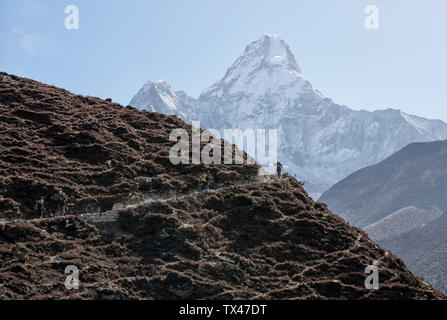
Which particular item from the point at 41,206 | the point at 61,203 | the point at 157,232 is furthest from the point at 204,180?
the point at 41,206

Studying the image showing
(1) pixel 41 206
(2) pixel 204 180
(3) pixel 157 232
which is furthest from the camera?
(2) pixel 204 180

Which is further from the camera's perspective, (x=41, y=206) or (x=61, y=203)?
(x=61, y=203)

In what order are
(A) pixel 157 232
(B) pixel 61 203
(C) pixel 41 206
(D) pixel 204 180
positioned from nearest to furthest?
(C) pixel 41 206, (A) pixel 157 232, (B) pixel 61 203, (D) pixel 204 180

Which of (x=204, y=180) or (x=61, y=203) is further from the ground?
(x=204, y=180)

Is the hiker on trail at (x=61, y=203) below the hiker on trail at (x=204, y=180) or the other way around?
below

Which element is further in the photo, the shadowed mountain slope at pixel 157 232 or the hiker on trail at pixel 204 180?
the hiker on trail at pixel 204 180

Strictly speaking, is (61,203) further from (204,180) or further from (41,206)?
(204,180)

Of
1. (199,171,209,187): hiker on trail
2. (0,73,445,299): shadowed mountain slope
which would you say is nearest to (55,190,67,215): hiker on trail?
(0,73,445,299): shadowed mountain slope

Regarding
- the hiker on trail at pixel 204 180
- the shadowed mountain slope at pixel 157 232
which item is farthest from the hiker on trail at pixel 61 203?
the hiker on trail at pixel 204 180

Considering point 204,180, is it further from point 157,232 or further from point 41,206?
point 41,206

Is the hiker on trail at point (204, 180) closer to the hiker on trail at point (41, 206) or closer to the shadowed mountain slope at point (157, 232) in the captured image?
the shadowed mountain slope at point (157, 232)

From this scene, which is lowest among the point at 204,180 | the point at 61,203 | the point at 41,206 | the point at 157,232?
the point at 157,232

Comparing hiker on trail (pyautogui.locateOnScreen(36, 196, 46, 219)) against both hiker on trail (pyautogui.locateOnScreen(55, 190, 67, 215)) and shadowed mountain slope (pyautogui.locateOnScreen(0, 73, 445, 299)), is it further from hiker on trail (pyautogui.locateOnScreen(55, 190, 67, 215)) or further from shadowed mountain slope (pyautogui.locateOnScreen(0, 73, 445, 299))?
hiker on trail (pyautogui.locateOnScreen(55, 190, 67, 215))

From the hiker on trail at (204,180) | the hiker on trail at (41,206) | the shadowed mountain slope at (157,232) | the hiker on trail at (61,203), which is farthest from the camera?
the hiker on trail at (204,180)
